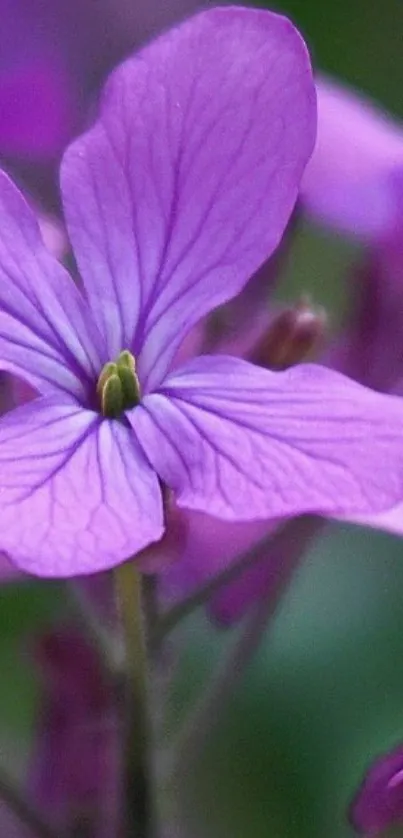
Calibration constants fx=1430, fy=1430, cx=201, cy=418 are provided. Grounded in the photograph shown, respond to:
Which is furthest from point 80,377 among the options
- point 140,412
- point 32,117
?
point 32,117

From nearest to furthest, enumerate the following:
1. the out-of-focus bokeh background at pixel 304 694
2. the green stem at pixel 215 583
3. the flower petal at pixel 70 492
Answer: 1. the flower petal at pixel 70 492
2. the green stem at pixel 215 583
3. the out-of-focus bokeh background at pixel 304 694

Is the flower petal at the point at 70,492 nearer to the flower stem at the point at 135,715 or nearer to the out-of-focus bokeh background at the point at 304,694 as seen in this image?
the flower stem at the point at 135,715

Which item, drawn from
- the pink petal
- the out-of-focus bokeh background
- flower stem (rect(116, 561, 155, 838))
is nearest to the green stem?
flower stem (rect(116, 561, 155, 838))

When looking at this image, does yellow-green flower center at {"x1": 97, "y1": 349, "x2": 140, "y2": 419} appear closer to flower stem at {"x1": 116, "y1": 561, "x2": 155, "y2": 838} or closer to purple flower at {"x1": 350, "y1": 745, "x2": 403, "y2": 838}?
flower stem at {"x1": 116, "y1": 561, "x2": 155, "y2": 838}

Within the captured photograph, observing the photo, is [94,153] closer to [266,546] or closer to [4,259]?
[4,259]

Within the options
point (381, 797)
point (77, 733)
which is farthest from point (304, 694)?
point (381, 797)

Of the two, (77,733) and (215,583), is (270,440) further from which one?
(77,733)

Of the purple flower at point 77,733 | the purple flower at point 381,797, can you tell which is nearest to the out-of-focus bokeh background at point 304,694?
the purple flower at point 77,733
